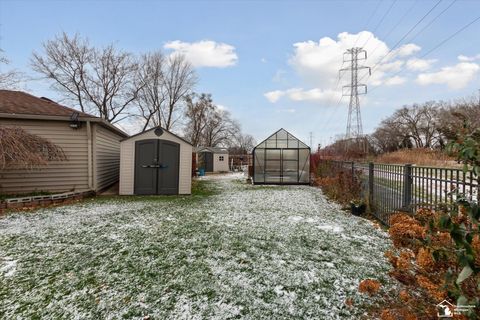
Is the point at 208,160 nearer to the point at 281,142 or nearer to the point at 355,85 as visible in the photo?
the point at 281,142

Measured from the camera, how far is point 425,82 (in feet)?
43.4

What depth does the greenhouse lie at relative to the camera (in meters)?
12.2

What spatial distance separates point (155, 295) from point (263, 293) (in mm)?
1087

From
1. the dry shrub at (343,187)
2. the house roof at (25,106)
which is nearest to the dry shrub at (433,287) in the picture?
the dry shrub at (343,187)

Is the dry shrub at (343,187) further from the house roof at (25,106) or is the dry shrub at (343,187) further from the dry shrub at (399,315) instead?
the house roof at (25,106)

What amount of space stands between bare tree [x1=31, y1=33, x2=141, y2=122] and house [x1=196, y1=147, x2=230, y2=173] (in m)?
7.50

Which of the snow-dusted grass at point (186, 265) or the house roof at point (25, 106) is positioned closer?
the snow-dusted grass at point (186, 265)

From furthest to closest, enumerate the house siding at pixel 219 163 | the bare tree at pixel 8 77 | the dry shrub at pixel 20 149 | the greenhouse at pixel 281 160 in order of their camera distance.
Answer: the house siding at pixel 219 163 → the greenhouse at pixel 281 160 → the bare tree at pixel 8 77 → the dry shrub at pixel 20 149

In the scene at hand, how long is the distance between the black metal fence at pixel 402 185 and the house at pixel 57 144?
315 inches

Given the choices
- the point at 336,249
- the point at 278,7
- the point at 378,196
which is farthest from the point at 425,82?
the point at 336,249

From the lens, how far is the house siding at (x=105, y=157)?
25.8ft

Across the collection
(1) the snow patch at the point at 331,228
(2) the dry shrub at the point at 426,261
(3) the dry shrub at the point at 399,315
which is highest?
(2) the dry shrub at the point at 426,261

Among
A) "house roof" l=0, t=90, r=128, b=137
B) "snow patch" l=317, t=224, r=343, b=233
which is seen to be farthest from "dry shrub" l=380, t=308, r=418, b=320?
"house roof" l=0, t=90, r=128, b=137

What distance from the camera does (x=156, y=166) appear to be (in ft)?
26.7
